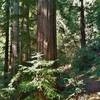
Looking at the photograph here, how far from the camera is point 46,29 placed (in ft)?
28.2

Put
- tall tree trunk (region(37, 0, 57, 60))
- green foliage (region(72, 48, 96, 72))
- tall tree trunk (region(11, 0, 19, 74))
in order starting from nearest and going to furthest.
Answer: tall tree trunk (region(37, 0, 57, 60)), tall tree trunk (region(11, 0, 19, 74)), green foliage (region(72, 48, 96, 72))

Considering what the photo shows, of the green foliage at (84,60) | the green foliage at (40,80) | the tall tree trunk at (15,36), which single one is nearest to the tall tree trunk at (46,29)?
the green foliage at (40,80)

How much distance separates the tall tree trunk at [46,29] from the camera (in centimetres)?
855

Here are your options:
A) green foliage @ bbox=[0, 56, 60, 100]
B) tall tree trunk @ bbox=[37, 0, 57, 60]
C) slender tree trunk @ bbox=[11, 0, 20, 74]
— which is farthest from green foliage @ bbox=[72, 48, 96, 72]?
green foliage @ bbox=[0, 56, 60, 100]

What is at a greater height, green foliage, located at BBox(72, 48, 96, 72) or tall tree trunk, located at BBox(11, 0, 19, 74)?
tall tree trunk, located at BBox(11, 0, 19, 74)

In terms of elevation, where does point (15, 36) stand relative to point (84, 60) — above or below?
above

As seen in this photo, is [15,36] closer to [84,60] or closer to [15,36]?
[15,36]

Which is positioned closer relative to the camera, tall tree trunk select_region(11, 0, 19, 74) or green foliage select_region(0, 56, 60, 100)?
green foliage select_region(0, 56, 60, 100)

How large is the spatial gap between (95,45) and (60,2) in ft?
14.5

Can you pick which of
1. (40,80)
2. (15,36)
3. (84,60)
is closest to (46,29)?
(40,80)

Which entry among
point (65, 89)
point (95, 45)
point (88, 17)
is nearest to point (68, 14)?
point (88, 17)

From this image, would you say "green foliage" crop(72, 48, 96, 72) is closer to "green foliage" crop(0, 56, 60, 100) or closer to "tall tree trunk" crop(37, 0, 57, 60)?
"tall tree trunk" crop(37, 0, 57, 60)

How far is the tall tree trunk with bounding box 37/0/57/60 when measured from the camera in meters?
8.55

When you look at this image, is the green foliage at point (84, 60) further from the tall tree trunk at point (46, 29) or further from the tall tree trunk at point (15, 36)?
the tall tree trunk at point (46, 29)
